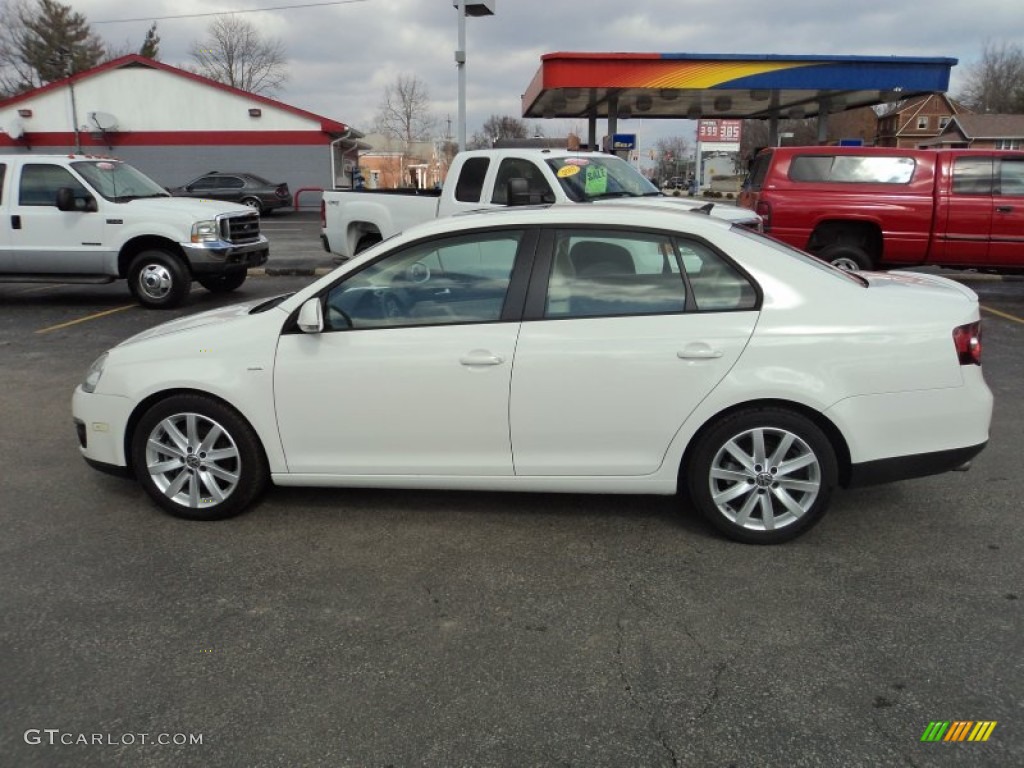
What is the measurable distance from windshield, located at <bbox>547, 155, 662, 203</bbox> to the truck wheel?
8.85 feet

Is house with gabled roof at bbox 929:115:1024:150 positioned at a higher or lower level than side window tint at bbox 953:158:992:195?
higher

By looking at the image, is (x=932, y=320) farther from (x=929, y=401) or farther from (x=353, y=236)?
(x=353, y=236)

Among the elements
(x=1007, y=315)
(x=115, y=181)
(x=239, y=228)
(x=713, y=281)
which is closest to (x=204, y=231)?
(x=239, y=228)

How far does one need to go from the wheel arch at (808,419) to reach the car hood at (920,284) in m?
0.78

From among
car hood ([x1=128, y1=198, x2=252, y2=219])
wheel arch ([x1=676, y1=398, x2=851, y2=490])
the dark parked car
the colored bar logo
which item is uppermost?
the dark parked car

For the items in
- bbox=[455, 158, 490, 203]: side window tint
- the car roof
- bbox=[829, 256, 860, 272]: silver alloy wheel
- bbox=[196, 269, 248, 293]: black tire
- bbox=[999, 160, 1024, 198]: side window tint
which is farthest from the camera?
bbox=[196, 269, 248, 293]: black tire

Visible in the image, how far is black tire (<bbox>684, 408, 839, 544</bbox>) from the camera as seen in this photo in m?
3.70

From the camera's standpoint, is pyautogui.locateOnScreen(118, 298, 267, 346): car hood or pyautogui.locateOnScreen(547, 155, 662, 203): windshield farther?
pyautogui.locateOnScreen(547, 155, 662, 203): windshield

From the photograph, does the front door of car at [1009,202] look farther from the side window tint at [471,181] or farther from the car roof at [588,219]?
the car roof at [588,219]

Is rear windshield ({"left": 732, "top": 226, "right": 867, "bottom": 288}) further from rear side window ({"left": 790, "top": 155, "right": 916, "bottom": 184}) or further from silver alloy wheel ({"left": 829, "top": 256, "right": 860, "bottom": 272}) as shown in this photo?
rear side window ({"left": 790, "top": 155, "right": 916, "bottom": 184})

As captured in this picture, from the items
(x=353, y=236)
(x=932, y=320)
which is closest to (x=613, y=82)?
(x=353, y=236)

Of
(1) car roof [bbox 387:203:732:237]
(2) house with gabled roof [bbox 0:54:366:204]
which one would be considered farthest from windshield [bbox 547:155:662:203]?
(2) house with gabled roof [bbox 0:54:366:204]

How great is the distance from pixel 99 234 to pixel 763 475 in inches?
385

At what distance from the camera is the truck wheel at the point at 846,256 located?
10.6 m
